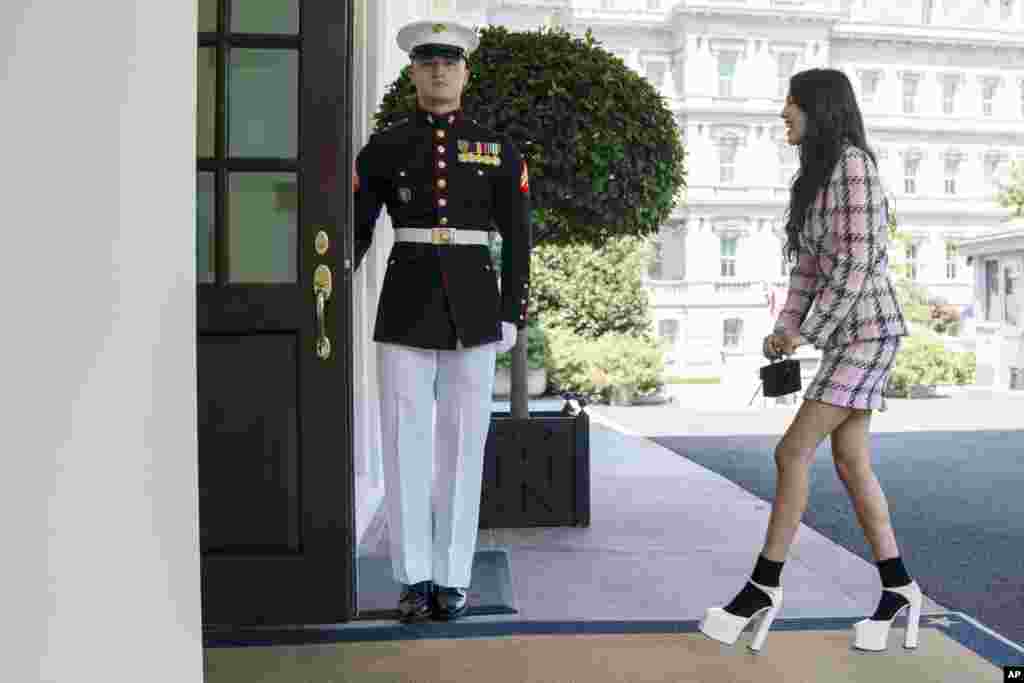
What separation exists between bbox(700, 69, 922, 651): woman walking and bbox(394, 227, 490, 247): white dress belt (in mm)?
1088

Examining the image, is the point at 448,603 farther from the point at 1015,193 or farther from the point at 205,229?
the point at 1015,193

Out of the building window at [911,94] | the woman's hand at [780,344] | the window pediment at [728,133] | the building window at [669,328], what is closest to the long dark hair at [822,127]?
the woman's hand at [780,344]

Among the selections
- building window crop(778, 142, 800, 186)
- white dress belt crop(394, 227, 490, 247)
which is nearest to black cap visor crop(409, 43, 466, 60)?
white dress belt crop(394, 227, 490, 247)

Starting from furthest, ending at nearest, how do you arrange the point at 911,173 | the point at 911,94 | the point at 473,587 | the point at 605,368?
the point at 911,94
the point at 911,173
the point at 605,368
the point at 473,587

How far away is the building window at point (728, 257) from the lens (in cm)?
3411

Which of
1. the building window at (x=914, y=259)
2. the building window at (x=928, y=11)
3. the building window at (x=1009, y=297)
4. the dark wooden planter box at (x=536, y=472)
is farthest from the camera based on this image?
the building window at (x=928, y=11)

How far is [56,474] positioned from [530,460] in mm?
3307

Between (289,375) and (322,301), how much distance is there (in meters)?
0.28

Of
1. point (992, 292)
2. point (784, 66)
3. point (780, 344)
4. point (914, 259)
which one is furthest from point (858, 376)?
point (914, 259)

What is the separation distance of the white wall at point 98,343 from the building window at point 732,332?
103 feet

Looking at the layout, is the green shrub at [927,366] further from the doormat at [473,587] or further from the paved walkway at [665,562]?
the doormat at [473,587]

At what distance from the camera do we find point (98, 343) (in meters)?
1.81

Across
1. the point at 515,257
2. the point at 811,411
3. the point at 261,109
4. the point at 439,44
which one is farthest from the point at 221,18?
the point at 811,411

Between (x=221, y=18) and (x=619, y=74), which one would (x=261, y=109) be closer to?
(x=221, y=18)
